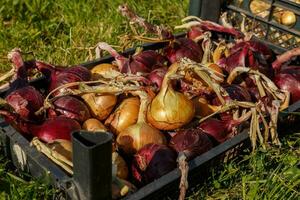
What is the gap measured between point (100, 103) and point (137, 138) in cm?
22

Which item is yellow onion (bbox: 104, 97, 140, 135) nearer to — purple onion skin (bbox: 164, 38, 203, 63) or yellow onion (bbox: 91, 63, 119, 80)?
yellow onion (bbox: 91, 63, 119, 80)

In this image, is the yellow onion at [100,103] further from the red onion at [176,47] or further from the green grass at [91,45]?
the red onion at [176,47]

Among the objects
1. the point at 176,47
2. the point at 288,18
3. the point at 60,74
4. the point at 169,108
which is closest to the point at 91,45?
the point at 176,47

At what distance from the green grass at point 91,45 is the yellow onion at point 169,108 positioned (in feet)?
0.71

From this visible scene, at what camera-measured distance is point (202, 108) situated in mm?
1955

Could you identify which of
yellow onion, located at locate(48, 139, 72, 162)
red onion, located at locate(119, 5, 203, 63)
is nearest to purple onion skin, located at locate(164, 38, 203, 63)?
red onion, located at locate(119, 5, 203, 63)

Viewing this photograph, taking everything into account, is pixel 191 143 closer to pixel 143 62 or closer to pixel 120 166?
pixel 120 166

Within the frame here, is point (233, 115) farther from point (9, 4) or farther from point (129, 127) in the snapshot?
point (9, 4)

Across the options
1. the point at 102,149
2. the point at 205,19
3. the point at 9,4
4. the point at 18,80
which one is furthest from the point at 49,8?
the point at 102,149

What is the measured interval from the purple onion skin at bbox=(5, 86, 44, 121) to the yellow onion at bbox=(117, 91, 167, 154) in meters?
0.30

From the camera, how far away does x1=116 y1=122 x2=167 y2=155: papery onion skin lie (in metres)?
1.75

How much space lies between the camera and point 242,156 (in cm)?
188

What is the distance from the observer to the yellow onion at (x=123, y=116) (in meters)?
1.86

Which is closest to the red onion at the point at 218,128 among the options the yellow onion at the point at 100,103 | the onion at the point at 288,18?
the yellow onion at the point at 100,103
